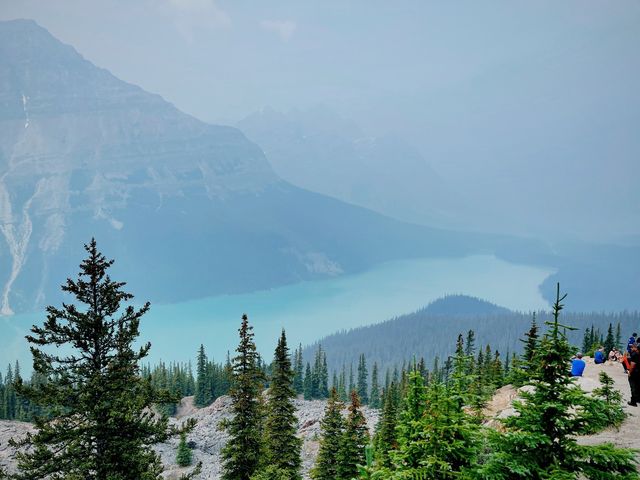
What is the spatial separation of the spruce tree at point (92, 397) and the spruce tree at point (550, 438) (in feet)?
34.2

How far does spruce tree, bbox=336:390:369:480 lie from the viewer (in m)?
26.5

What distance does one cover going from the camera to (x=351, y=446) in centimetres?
2678

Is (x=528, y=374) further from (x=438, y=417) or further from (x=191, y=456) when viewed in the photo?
(x=191, y=456)

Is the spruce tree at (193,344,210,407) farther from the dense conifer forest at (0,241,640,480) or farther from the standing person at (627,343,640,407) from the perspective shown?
the standing person at (627,343,640,407)

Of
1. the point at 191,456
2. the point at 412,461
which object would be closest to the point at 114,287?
the point at 412,461

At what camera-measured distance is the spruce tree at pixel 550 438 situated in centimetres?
834

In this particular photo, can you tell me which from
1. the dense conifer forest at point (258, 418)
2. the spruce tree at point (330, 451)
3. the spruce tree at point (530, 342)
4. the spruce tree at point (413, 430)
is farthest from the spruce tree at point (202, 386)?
the spruce tree at point (413, 430)

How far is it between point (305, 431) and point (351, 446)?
139 ft

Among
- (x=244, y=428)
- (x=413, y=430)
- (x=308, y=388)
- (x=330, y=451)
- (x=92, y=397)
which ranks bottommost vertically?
(x=308, y=388)

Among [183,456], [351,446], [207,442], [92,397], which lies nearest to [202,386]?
[207,442]

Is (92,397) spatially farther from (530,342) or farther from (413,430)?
(530,342)

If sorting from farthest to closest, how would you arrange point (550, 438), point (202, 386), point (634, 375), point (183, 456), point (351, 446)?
1. point (202, 386)
2. point (183, 456)
3. point (351, 446)
4. point (634, 375)
5. point (550, 438)

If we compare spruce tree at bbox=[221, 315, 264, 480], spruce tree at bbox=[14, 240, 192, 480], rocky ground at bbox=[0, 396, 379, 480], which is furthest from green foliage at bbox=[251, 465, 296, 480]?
rocky ground at bbox=[0, 396, 379, 480]

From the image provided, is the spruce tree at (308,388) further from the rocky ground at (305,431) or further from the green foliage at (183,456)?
the green foliage at (183,456)
